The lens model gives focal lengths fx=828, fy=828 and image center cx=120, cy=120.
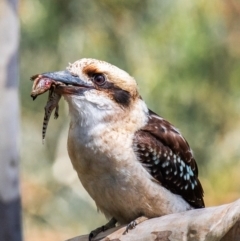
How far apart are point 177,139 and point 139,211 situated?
1.23ft

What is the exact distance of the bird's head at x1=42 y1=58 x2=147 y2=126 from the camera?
3107 mm

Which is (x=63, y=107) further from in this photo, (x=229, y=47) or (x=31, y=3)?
(x=229, y=47)

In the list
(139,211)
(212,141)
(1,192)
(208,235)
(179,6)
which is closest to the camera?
(208,235)

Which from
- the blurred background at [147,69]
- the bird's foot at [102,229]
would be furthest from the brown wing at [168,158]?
the blurred background at [147,69]

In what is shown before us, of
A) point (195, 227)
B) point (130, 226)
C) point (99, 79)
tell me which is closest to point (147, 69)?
point (99, 79)

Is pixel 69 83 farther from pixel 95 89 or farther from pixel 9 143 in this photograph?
pixel 9 143

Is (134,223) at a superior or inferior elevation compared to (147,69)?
inferior

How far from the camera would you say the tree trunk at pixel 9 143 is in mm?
4262

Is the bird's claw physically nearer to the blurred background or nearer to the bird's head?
the bird's head

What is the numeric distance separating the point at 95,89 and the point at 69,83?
4.0 inches

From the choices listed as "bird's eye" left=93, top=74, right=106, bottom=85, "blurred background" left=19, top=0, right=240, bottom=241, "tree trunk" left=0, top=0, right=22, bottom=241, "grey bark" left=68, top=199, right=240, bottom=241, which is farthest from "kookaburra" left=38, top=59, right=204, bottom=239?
"blurred background" left=19, top=0, right=240, bottom=241

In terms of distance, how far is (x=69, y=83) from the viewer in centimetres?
311

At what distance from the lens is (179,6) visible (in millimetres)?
6305

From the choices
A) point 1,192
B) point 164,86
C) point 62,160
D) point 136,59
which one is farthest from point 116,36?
point 1,192
